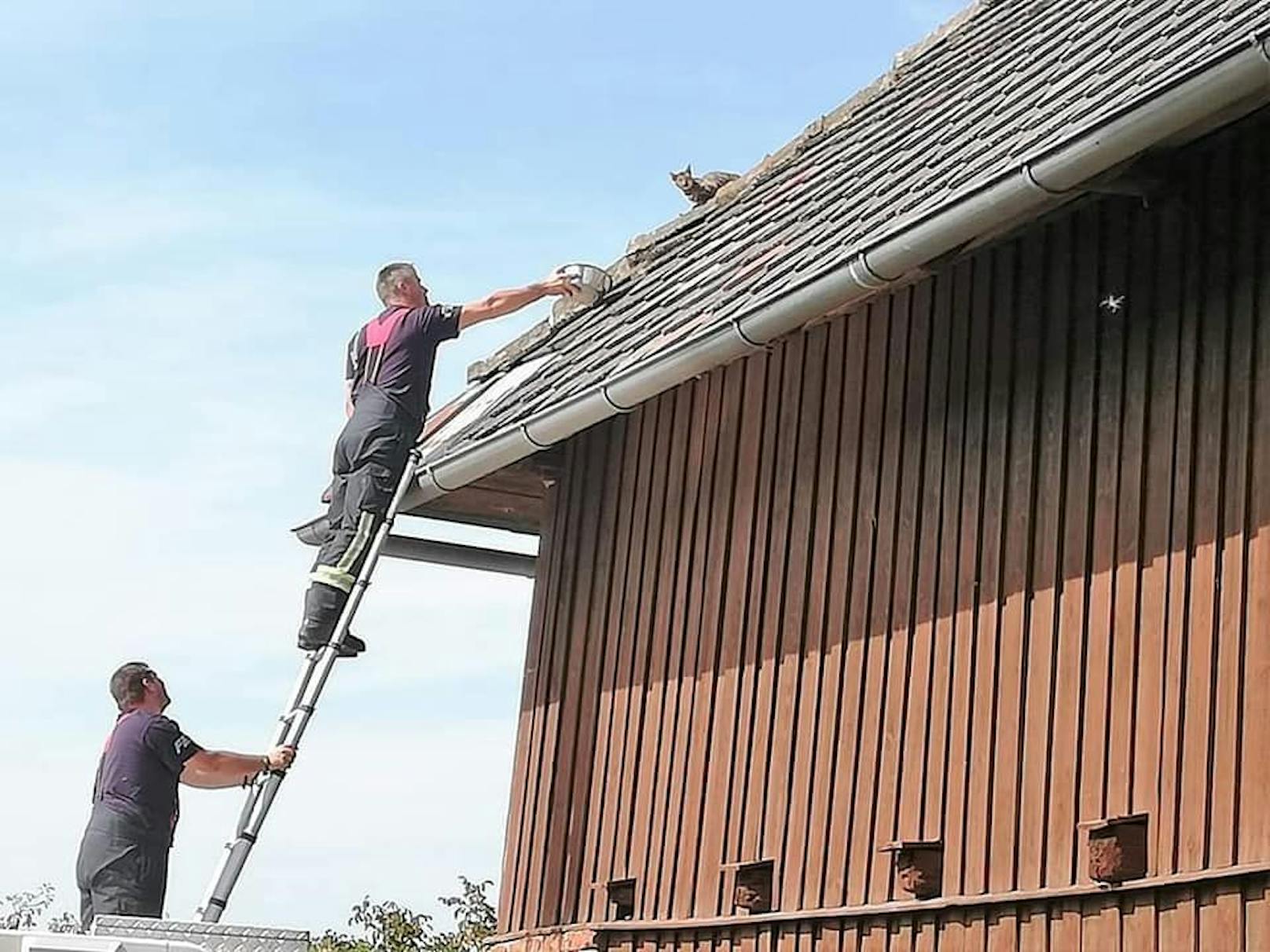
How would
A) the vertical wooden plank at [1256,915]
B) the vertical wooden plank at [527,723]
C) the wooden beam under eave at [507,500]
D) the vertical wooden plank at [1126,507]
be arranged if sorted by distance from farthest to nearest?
1. the wooden beam under eave at [507,500]
2. the vertical wooden plank at [527,723]
3. the vertical wooden plank at [1126,507]
4. the vertical wooden plank at [1256,915]

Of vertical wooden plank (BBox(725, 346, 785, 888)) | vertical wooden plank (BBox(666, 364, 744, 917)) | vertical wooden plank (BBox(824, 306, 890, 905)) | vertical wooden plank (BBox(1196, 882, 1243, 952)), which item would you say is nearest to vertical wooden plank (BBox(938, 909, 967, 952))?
vertical wooden plank (BBox(824, 306, 890, 905))

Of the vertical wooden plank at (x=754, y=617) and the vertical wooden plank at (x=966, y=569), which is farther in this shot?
the vertical wooden plank at (x=754, y=617)

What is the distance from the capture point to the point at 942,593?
23.7ft

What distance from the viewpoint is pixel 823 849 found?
7547mm

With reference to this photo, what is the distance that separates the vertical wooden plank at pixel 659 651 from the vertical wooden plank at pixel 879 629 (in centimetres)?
143

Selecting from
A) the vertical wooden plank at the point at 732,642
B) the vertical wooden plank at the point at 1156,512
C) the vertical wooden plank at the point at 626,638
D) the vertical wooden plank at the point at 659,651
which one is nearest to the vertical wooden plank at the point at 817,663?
the vertical wooden plank at the point at 732,642

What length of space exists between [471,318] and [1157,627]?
461cm

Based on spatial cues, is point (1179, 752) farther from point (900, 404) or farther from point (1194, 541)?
point (900, 404)

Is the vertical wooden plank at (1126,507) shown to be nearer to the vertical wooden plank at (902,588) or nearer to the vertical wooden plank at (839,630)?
the vertical wooden plank at (902,588)

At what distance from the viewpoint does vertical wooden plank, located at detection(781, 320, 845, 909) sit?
766 cm

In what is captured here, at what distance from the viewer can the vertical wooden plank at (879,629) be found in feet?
24.0

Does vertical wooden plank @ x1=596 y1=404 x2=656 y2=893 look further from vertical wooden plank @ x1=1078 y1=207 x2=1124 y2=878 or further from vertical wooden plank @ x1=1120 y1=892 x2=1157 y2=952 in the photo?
vertical wooden plank @ x1=1120 y1=892 x2=1157 y2=952

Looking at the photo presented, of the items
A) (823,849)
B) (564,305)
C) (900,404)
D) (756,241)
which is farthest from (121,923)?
(564,305)

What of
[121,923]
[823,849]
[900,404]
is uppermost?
[900,404]
